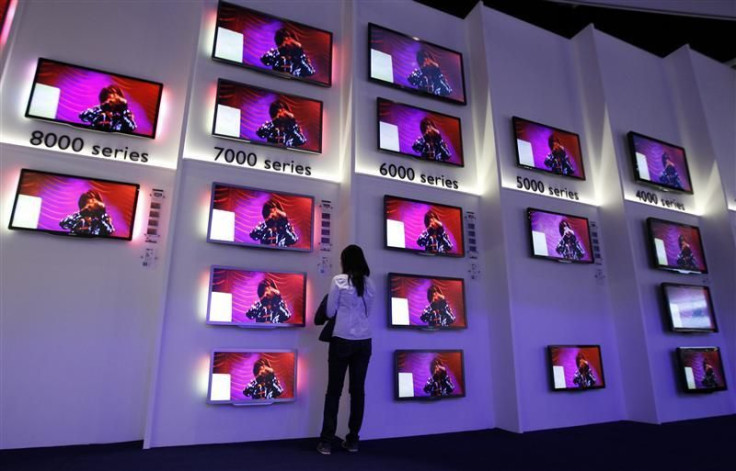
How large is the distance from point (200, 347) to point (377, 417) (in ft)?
4.85

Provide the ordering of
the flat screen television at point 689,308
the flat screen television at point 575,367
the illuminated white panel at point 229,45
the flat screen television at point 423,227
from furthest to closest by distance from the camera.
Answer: the flat screen television at point 689,308 < the flat screen television at point 575,367 < the flat screen television at point 423,227 < the illuminated white panel at point 229,45

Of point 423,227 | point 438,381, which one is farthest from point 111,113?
point 438,381

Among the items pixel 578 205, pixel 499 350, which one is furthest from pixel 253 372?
pixel 578 205

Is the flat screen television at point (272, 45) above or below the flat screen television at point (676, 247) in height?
above

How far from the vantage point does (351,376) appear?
3010 millimetres

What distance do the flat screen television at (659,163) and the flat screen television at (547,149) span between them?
648 millimetres

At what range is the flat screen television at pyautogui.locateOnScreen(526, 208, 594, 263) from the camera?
14.0 feet

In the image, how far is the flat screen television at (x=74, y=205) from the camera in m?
3.01

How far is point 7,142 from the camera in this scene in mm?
3098

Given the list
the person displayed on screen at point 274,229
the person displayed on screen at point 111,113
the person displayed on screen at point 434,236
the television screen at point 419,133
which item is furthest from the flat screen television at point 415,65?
the person displayed on screen at point 111,113

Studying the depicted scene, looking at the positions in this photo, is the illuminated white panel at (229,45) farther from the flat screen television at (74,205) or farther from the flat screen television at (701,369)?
the flat screen television at (701,369)

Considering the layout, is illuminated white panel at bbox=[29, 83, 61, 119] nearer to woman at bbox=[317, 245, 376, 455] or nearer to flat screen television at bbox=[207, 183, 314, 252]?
flat screen television at bbox=[207, 183, 314, 252]

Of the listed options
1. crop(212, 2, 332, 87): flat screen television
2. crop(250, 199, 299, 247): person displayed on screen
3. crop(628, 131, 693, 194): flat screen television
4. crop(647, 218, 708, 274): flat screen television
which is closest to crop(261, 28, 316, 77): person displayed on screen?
crop(212, 2, 332, 87): flat screen television

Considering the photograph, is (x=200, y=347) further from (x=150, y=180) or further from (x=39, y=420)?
(x=150, y=180)
